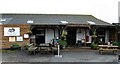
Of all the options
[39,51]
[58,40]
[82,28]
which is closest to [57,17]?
[82,28]

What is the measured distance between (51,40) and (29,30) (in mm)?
3328

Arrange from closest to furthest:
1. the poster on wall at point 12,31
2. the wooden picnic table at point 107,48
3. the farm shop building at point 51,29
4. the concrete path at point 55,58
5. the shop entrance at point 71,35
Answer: the concrete path at point 55,58, the wooden picnic table at point 107,48, the poster on wall at point 12,31, the farm shop building at point 51,29, the shop entrance at point 71,35

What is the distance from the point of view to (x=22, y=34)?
25.2 meters

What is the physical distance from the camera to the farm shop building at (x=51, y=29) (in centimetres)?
2523

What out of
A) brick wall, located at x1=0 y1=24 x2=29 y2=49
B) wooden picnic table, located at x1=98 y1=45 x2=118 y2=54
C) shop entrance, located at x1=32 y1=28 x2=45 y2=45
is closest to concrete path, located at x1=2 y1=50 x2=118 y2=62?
wooden picnic table, located at x1=98 y1=45 x2=118 y2=54

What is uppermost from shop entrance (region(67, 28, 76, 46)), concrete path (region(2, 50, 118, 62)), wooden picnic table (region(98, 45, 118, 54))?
shop entrance (region(67, 28, 76, 46))

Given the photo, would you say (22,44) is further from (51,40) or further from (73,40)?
(73,40)

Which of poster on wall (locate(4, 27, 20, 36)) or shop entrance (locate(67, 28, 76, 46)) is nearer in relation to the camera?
poster on wall (locate(4, 27, 20, 36))

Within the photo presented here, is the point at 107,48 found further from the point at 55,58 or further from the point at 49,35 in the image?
the point at 49,35

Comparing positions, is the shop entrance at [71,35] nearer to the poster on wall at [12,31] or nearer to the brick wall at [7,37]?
the brick wall at [7,37]

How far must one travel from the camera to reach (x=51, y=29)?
2775 cm

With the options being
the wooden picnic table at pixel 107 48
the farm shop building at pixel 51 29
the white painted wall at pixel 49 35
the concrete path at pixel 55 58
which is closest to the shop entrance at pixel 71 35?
the farm shop building at pixel 51 29

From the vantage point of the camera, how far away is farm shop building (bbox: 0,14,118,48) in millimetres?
25234

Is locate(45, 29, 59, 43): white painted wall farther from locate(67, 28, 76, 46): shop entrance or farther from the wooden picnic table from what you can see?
the wooden picnic table
